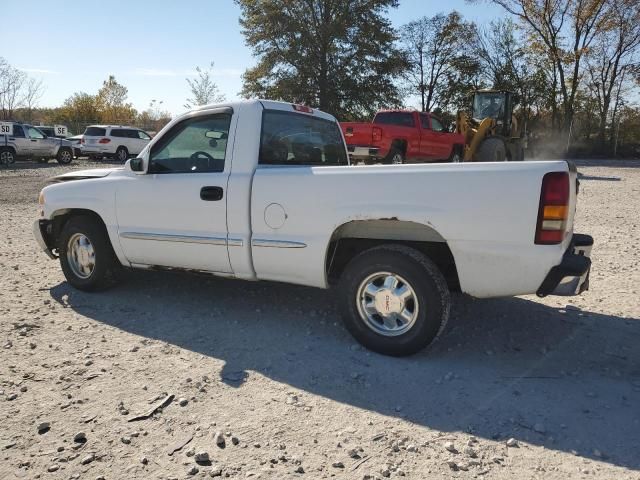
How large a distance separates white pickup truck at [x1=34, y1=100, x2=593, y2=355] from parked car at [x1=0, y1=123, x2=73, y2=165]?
1971 centimetres

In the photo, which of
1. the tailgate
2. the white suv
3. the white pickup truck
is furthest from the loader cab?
the white suv

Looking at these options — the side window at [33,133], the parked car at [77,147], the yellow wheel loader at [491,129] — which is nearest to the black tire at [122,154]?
the parked car at [77,147]

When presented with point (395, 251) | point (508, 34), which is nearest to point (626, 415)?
point (395, 251)

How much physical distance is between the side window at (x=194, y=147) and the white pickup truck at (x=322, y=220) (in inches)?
0.5

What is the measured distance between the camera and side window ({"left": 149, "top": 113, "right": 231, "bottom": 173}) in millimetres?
4281

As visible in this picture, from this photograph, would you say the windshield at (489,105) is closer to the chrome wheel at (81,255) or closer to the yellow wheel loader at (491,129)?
the yellow wheel loader at (491,129)

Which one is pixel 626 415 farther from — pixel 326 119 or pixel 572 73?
pixel 572 73

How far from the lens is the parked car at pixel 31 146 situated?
2150cm

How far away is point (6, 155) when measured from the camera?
21547 millimetres

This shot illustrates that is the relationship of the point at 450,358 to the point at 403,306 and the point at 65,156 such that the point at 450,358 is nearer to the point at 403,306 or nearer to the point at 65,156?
the point at 403,306

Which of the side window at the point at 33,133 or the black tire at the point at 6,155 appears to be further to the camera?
the side window at the point at 33,133

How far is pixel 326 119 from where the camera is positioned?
514 centimetres

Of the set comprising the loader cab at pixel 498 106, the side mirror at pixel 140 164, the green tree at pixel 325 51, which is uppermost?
the green tree at pixel 325 51

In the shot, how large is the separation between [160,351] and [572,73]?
44184 mm
